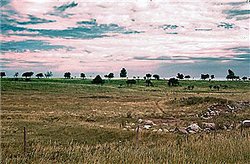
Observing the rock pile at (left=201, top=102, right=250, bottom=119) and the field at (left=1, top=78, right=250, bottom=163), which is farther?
the rock pile at (left=201, top=102, right=250, bottom=119)

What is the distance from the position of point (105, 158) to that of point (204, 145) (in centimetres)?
436

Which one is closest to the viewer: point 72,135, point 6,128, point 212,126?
point 72,135

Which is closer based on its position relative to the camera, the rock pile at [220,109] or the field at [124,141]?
the field at [124,141]

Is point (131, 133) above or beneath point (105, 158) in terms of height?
beneath

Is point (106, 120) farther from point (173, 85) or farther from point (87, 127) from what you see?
point (173, 85)

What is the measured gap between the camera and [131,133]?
96.3ft

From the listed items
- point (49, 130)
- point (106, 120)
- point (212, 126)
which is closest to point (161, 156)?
point (49, 130)

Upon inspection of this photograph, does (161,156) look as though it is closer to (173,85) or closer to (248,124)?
(248,124)

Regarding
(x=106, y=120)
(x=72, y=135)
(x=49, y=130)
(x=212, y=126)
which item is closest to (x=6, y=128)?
(x=49, y=130)

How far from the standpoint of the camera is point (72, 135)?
28703 millimetres

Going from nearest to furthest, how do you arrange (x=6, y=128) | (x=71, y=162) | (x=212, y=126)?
(x=71, y=162) → (x=6, y=128) → (x=212, y=126)

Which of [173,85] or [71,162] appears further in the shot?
[173,85]

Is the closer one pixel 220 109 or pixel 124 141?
pixel 124 141

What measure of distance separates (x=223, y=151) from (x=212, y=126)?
22.4m
